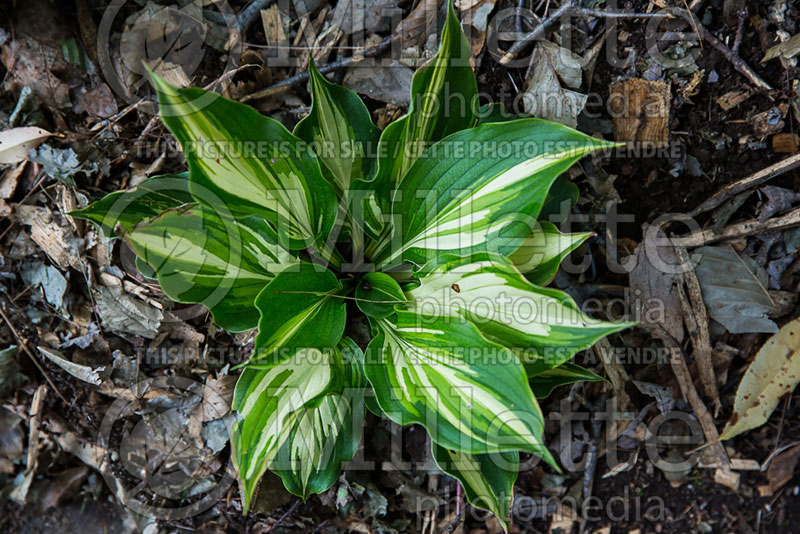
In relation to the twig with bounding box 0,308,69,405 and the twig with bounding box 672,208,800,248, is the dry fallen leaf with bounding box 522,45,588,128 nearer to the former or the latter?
the twig with bounding box 672,208,800,248

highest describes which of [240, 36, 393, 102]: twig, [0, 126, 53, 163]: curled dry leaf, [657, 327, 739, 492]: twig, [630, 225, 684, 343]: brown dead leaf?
[240, 36, 393, 102]: twig

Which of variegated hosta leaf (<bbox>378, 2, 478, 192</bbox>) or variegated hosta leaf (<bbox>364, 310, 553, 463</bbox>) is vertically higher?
variegated hosta leaf (<bbox>378, 2, 478, 192</bbox>)

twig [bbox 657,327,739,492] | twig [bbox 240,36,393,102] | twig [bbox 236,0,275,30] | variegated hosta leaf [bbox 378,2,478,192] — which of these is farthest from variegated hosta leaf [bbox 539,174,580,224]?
twig [bbox 236,0,275,30]

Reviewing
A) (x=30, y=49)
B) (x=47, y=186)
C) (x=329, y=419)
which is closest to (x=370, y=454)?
(x=329, y=419)

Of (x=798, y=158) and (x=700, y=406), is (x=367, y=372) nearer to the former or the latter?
(x=700, y=406)

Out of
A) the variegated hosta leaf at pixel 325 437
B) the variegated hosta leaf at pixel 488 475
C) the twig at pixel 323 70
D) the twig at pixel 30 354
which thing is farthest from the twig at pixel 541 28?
the twig at pixel 30 354

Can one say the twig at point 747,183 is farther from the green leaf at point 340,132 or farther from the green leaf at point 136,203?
the green leaf at point 136,203

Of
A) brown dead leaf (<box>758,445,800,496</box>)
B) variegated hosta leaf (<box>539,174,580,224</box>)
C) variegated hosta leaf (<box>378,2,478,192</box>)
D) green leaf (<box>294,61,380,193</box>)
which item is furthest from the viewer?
brown dead leaf (<box>758,445,800,496</box>)
